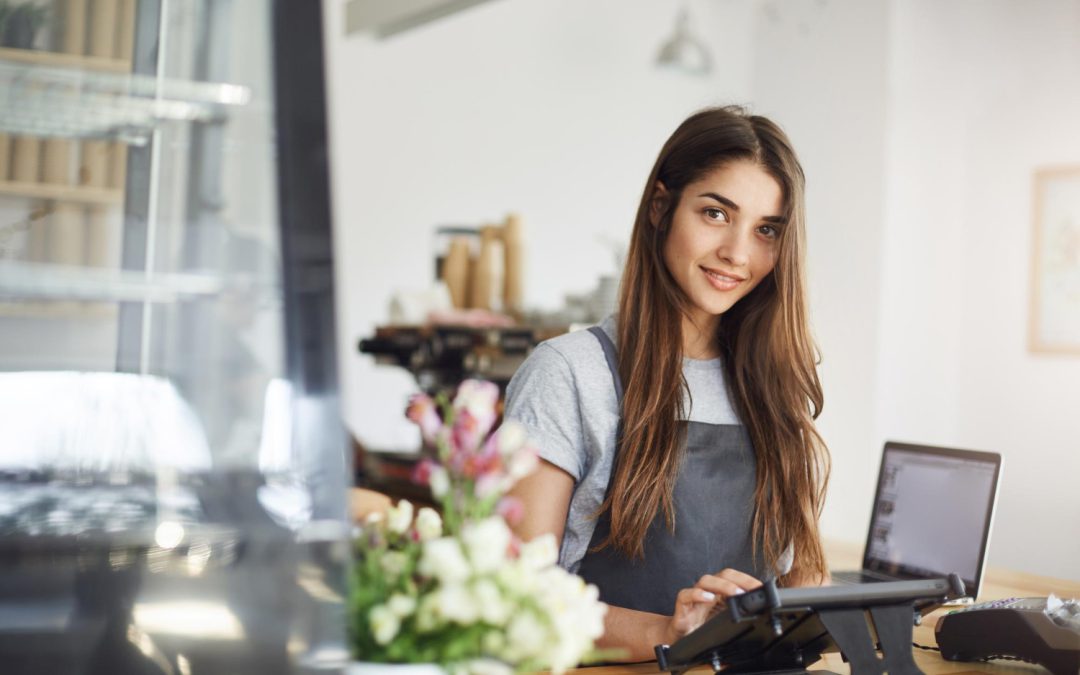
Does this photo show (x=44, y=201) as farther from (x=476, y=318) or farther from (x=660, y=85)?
(x=660, y=85)

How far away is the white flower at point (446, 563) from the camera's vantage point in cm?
98

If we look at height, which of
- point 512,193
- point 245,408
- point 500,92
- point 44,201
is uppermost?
point 500,92

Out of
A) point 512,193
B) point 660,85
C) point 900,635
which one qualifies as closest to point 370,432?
point 512,193

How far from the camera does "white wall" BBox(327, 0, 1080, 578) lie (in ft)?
17.5

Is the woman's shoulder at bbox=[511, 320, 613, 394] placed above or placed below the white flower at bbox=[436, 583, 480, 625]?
above

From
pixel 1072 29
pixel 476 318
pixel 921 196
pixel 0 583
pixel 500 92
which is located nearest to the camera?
pixel 0 583

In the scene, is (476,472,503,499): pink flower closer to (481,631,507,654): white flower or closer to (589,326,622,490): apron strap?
(481,631,507,654): white flower

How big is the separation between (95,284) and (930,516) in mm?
1734

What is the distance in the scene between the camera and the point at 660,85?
260 inches

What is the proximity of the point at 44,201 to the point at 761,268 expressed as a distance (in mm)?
1148

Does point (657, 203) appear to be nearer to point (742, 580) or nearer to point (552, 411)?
point (552, 411)

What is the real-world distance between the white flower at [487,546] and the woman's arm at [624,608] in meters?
0.64

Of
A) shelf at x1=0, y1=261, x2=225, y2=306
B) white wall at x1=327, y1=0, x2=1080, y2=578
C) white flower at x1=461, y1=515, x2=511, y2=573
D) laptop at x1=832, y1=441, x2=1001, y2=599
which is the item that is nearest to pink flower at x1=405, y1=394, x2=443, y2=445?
white flower at x1=461, y1=515, x2=511, y2=573

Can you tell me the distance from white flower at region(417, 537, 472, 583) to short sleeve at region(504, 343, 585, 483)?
78cm
